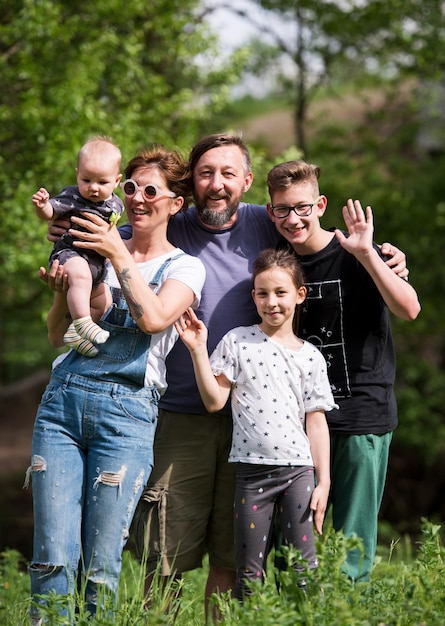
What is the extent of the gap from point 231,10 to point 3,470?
980cm

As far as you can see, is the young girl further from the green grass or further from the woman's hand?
the woman's hand

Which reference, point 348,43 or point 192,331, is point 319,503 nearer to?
point 192,331

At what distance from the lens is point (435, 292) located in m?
12.1

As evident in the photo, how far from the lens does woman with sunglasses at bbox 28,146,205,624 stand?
10.5ft

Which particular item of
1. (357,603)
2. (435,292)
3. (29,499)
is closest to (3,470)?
(29,499)

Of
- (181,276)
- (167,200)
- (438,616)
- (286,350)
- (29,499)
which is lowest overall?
(29,499)

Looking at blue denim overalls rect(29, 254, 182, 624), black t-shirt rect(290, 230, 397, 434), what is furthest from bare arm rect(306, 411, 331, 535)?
blue denim overalls rect(29, 254, 182, 624)

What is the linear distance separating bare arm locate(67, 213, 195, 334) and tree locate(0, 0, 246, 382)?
4.34m

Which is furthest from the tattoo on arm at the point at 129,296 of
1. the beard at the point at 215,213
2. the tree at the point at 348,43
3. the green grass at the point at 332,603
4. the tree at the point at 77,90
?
the tree at the point at 348,43

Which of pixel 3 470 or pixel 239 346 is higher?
pixel 239 346

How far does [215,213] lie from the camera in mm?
3773

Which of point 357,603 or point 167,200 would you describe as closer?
point 357,603

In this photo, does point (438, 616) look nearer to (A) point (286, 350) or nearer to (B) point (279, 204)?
(A) point (286, 350)

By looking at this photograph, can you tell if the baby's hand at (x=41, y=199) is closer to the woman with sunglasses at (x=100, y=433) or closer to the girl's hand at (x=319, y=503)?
the woman with sunglasses at (x=100, y=433)
